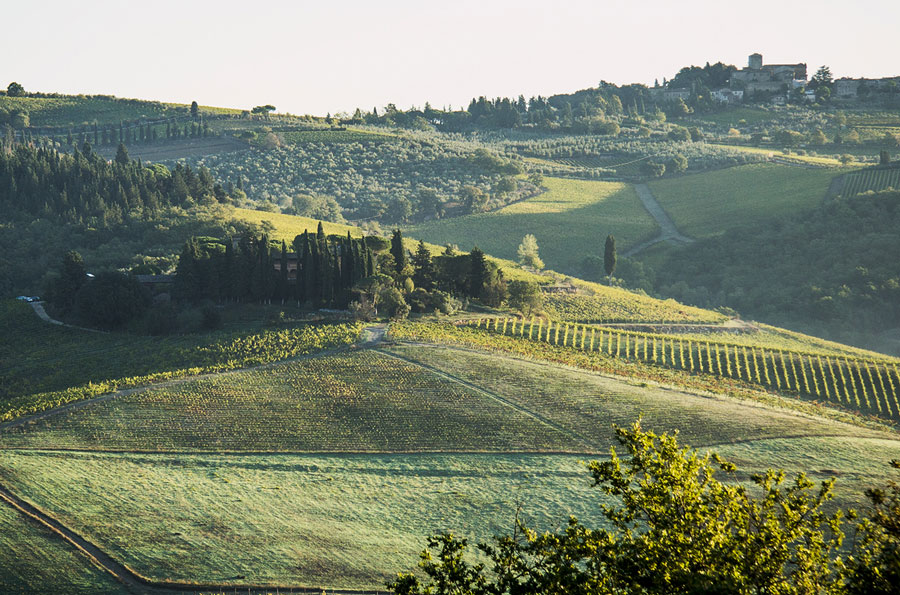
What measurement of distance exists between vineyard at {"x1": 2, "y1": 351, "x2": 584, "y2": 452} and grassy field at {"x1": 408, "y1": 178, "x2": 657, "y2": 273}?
75256 millimetres

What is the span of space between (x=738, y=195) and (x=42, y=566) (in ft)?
481

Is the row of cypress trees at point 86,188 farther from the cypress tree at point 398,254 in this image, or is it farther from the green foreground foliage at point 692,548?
the green foreground foliage at point 692,548

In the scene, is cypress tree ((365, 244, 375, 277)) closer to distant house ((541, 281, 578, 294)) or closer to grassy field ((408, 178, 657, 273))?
distant house ((541, 281, 578, 294))

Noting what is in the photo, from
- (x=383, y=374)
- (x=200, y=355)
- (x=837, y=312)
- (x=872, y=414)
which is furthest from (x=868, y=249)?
(x=200, y=355)

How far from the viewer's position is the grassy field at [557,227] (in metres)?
139

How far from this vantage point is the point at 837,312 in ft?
355

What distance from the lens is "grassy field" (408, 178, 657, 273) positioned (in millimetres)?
138875

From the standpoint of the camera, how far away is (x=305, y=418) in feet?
185

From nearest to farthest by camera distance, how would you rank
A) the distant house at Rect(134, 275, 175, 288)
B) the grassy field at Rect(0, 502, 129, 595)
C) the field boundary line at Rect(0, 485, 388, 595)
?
the grassy field at Rect(0, 502, 129, 595) → the field boundary line at Rect(0, 485, 388, 595) → the distant house at Rect(134, 275, 175, 288)

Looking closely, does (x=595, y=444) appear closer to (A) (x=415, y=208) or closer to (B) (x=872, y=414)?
(B) (x=872, y=414)

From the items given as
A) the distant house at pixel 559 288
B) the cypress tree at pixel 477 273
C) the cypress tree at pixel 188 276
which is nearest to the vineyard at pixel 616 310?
the distant house at pixel 559 288

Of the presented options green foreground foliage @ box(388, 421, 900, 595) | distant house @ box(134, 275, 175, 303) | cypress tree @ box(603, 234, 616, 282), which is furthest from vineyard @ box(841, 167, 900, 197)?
green foreground foliage @ box(388, 421, 900, 595)

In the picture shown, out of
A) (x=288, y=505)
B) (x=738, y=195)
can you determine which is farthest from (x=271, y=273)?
(x=738, y=195)

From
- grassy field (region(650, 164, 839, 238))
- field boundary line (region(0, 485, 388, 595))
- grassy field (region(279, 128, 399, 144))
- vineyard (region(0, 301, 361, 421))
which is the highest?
grassy field (region(279, 128, 399, 144))
